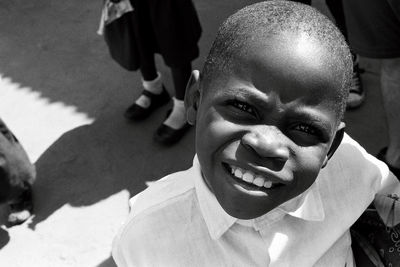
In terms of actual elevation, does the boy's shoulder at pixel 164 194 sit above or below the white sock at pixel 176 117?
above

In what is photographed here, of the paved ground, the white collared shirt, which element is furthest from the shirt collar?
the paved ground

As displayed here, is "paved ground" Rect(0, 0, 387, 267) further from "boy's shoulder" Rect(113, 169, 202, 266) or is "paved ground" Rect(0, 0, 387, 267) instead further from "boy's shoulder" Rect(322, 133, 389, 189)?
"boy's shoulder" Rect(322, 133, 389, 189)

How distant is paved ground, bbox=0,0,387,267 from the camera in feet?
7.97

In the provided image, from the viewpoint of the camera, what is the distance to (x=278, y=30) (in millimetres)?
871

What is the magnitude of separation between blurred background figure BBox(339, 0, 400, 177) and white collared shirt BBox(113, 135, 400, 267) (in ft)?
2.61

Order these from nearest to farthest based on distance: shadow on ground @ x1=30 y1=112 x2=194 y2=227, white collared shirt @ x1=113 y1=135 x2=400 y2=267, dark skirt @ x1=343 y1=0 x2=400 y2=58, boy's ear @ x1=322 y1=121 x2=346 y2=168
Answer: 1. boy's ear @ x1=322 y1=121 x2=346 y2=168
2. white collared shirt @ x1=113 y1=135 x2=400 y2=267
3. dark skirt @ x1=343 y1=0 x2=400 y2=58
4. shadow on ground @ x1=30 y1=112 x2=194 y2=227

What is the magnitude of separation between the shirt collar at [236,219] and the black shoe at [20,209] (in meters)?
1.66

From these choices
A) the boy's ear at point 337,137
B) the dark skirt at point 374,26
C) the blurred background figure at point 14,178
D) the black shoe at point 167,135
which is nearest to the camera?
→ the boy's ear at point 337,137

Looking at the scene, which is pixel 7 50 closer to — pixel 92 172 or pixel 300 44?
pixel 92 172

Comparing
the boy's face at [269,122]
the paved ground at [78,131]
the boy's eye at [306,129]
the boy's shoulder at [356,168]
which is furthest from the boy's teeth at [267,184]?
the paved ground at [78,131]

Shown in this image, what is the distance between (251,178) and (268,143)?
8 cm

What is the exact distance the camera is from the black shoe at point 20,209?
8.18 feet


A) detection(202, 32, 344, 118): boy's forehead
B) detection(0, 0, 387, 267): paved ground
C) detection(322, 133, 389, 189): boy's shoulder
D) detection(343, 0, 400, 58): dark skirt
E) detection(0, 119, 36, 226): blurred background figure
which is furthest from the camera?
detection(0, 0, 387, 267): paved ground

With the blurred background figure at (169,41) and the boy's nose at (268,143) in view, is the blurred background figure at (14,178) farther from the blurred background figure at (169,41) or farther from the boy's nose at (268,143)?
the boy's nose at (268,143)
